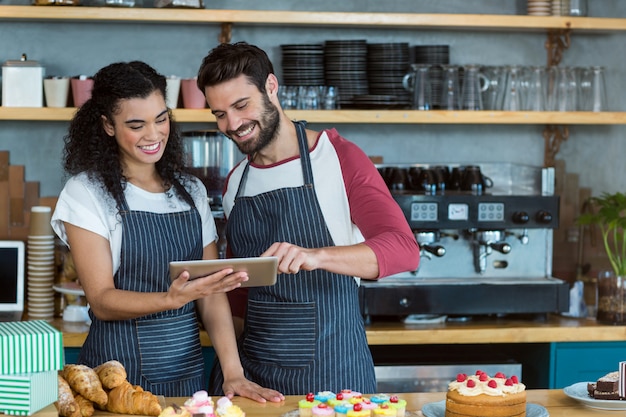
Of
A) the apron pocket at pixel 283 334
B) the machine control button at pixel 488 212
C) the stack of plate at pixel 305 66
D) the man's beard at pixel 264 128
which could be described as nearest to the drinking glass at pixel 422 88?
the stack of plate at pixel 305 66

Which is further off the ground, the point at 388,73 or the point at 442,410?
the point at 388,73

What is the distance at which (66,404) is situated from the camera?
192 centimetres

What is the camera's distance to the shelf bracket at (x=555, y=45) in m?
4.08

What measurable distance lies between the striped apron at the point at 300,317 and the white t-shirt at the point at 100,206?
22 centimetres

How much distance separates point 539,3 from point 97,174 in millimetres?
2161

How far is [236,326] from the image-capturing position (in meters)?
2.73

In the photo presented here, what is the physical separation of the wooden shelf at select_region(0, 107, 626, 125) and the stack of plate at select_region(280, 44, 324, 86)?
0.76 ft

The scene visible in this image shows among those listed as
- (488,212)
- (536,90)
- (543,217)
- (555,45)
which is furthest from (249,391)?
(555,45)

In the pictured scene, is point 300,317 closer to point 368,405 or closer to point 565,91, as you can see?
point 368,405

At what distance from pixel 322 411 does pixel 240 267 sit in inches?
14.2

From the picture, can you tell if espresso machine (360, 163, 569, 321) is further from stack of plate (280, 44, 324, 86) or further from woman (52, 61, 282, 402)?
woman (52, 61, 282, 402)

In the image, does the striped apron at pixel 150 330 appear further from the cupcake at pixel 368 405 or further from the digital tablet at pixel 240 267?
the cupcake at pixel 368 405

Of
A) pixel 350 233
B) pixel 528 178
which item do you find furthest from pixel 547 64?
pixel 350 233

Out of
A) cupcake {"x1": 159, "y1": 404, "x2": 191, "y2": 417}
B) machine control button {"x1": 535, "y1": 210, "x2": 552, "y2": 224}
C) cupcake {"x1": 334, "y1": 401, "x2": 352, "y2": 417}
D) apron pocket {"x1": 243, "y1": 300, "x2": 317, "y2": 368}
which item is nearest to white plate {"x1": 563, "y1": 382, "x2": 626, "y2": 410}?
cupcake {"x1": 334, "y1": 401, "x2": 352, "y2": 417}
